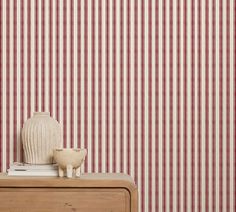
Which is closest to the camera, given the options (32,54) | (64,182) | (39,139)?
(64,182)

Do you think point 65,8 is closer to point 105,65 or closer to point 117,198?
point 105,65

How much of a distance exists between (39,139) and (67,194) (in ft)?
1.09

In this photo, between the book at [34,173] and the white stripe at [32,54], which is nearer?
the book at [34,173]

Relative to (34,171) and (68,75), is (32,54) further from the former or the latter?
(34,171)

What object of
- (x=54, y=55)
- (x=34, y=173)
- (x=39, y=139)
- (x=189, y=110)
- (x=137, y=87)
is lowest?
(x=34, y=173)

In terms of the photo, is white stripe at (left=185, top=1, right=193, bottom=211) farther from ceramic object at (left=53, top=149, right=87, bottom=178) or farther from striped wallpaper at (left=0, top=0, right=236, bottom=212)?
ceramic object at (left=53, top=149, right=87, bottom=178)

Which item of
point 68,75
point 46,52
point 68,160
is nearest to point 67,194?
point 68,160

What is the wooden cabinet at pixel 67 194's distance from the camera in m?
2.57

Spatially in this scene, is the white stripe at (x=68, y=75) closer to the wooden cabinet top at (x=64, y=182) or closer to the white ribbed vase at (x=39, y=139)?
the white ribbed vase at (x=39, y=139)

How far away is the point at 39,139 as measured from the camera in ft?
9.05

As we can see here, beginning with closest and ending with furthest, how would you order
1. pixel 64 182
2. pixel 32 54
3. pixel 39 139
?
pixel 64 182
pixel 39 139
pixel 32 54

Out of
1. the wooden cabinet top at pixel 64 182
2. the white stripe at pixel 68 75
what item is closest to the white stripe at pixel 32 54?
the white stripe at pixel 68 75

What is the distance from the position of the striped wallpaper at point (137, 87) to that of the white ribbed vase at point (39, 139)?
0.22 metres

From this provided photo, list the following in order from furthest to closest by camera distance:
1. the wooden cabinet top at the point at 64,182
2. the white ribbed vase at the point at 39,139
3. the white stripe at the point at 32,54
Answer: the white stripe at the point at 32,54 < the white ribbed vase at the point at 39,139 < the wooden cabinet top at the point at 64,182
